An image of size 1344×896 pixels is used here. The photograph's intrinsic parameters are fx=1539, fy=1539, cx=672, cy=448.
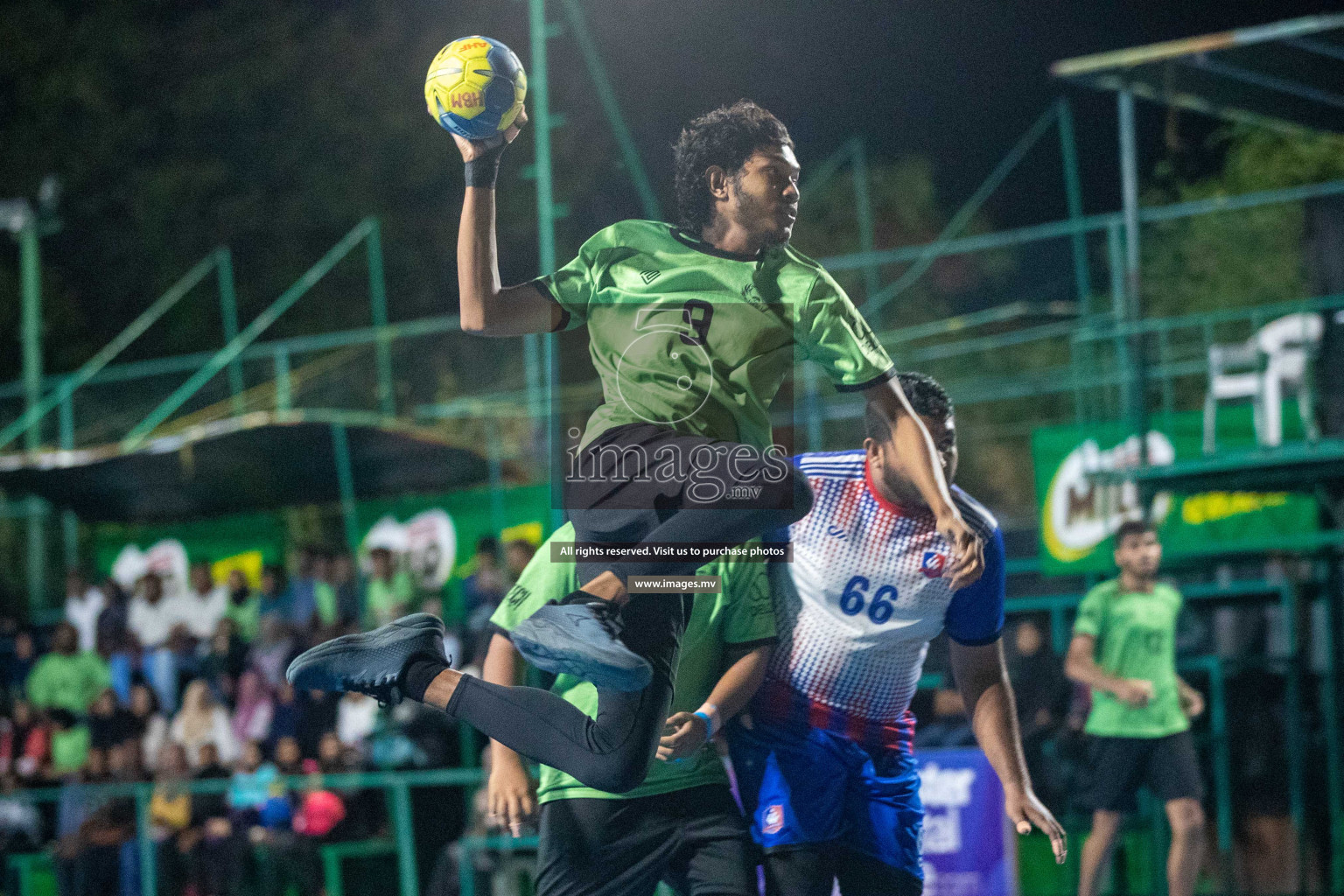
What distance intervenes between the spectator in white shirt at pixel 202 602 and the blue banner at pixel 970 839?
15.8ft

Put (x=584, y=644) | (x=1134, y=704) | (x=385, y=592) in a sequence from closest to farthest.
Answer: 1. (x=584, y=644)
2. (x=1134, y=704)
3. (x=385, y=592)

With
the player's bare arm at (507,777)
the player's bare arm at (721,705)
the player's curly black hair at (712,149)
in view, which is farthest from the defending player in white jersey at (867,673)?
the player's curly black hair at (712,149)

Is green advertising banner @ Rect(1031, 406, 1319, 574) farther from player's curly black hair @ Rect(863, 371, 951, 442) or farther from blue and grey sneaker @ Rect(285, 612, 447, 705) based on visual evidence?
blue and grey sneaker @ Rect(285, 612, 447, 705)

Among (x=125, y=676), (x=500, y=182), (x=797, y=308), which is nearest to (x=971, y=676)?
(x=797, y=308)

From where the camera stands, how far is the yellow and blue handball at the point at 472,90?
12.0 ft

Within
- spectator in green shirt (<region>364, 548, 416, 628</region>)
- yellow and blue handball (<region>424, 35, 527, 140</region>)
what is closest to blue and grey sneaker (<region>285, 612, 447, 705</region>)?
yellow and blue handball (<region>424, 35, 527, 140</region>)

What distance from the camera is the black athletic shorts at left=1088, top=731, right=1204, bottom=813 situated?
228 inches

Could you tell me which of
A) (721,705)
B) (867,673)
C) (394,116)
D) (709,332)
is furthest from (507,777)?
(394,116)

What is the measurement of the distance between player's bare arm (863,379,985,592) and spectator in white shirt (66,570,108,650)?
22.8ft

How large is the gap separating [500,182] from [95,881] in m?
4.74

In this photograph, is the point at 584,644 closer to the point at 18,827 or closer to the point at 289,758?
the point at 289,758

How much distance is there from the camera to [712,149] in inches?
155

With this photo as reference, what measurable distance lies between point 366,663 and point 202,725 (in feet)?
15.1

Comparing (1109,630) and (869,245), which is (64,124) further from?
(1109,630)
